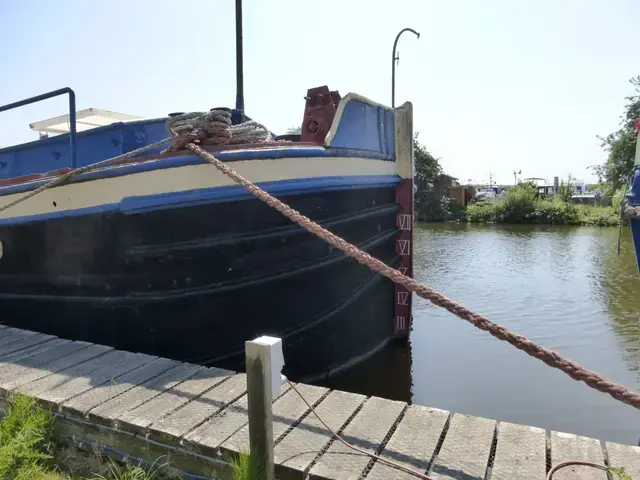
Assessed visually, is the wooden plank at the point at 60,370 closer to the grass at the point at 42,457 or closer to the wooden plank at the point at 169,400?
the grass at the point at 42,457

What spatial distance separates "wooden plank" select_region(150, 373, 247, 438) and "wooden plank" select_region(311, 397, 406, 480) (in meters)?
0.67

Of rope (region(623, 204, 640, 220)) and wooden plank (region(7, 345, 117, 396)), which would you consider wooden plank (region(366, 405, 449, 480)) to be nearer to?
wooden plank (region(7, 345, 117, 396))

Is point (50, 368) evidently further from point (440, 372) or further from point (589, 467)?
point (440, 372)

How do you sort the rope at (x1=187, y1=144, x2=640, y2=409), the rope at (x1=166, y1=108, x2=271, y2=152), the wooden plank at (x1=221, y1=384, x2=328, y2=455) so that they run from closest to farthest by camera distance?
1. the rope at (x1=187, y1=144, x2=640, y2=409)
2. the wooden plank at (x1=221, y1=384, x2=328, y2=455)
3. the rope at (x1=166, y1=108, x2=271, y2=152)

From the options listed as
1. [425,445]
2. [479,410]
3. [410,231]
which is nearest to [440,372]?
[479,410]

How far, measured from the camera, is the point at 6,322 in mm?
4504

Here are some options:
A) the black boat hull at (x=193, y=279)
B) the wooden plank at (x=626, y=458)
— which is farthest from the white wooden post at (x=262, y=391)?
the black boat hull at (x=193, y=279)

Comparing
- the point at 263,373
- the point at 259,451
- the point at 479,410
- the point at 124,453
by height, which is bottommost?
the point at 479,410

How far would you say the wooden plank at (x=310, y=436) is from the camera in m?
2.07

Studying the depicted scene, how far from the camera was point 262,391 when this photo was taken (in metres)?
1.97

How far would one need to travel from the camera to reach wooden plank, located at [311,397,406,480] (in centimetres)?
204

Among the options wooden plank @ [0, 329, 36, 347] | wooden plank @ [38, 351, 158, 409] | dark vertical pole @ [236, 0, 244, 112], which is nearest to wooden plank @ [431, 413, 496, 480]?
wooden plank @ [38, 351, 158, 409]

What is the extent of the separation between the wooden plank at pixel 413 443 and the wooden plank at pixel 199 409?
35.1 inches

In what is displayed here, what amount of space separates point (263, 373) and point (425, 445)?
0.84 meters
